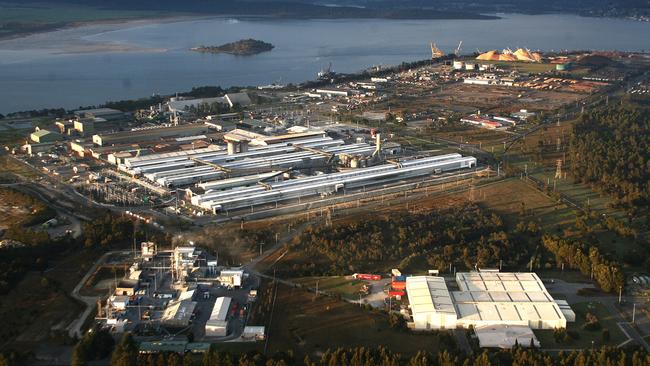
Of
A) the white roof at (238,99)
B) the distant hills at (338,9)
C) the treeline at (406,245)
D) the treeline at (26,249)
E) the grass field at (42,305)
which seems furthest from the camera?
the distant hills at (338,9)

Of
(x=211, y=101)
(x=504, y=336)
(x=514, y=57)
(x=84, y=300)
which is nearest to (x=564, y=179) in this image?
(x=504, y=336)

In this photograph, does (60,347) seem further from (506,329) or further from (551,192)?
(551,192)

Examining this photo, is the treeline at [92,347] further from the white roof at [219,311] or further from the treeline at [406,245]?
the treeline at [406,245]

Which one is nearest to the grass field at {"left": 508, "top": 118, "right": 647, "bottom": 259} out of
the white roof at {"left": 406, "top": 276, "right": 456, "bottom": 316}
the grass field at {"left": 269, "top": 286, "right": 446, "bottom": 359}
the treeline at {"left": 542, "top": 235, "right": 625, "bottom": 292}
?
the treeline at {"left": 542, "top": 235, "right": 625, "bottom": 292}

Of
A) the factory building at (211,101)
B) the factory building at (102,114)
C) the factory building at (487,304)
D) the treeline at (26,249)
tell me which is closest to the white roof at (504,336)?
the factory building at (487,304)

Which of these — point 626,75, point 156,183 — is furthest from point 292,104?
point 626,75

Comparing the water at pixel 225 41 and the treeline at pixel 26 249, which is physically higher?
the water at pixel 225 41

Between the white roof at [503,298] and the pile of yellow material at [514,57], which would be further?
the pile of yellow material at [514,57]
